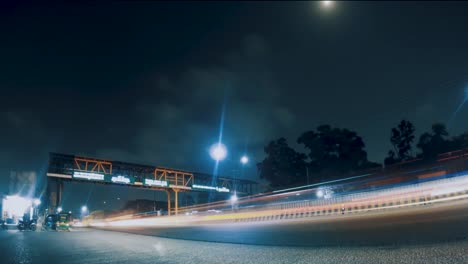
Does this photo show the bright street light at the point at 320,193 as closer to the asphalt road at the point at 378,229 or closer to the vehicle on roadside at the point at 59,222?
the asphalt road at the point at 378,229

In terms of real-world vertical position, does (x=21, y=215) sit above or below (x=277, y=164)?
below

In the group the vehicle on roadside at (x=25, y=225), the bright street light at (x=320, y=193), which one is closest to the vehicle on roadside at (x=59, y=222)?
the vehicle on roadside at (x=25, y=225)

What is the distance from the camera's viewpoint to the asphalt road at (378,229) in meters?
3.77

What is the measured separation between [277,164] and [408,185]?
27.0m

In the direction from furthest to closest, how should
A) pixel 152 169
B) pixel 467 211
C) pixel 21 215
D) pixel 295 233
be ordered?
pixel 152 169 < pixel 21 215 < pixel 295 233 < pixel 467 211

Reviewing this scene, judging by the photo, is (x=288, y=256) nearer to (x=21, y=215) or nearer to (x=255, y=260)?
(x=255, y=260)

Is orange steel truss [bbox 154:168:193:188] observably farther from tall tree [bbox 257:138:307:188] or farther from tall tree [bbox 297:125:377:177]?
tall tree [bbox 297:125:377:177]

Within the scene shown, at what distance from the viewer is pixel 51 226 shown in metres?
28.2

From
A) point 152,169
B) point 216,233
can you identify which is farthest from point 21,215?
point 216,233

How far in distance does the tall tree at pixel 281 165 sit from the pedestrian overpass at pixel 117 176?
7.61m

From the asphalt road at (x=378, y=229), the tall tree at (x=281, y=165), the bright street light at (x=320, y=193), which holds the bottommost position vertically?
the asphalt road at (x=378, y=229)

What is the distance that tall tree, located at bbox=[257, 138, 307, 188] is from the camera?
29906 mm

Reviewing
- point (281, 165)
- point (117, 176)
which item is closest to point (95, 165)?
point (117, 176)

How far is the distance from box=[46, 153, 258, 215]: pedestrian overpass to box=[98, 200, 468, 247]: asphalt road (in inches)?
1171
